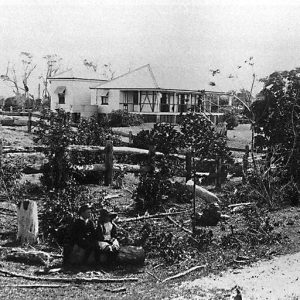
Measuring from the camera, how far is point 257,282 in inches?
310

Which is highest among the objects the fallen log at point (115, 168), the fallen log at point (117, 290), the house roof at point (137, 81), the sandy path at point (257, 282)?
the house roof at point (137, 81)

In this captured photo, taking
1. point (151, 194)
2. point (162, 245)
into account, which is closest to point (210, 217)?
point (151, 194)

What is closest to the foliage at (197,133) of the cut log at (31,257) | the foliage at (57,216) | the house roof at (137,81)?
the foliage at (57,216)

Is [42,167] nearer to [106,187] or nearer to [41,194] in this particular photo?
[41,194]

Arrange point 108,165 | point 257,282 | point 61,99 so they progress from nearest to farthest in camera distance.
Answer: point 257,282, point 108,165, point 61,99

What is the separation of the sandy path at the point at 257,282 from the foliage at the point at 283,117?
593 cm

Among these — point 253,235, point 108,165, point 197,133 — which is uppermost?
point 197,133

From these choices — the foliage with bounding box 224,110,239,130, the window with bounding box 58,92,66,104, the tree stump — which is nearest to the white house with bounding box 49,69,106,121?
the window with bounding box 58,92,66,104

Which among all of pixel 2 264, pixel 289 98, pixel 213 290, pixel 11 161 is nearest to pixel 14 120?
pixel 11 161

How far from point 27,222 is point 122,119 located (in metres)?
30.7

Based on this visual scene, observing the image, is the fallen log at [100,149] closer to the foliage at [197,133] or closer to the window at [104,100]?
the foliage at [197,133]

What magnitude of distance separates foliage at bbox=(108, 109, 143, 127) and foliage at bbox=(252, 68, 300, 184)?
84.4 feet

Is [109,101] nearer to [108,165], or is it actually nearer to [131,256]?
[108,165]

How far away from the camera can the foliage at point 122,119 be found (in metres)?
40.3
